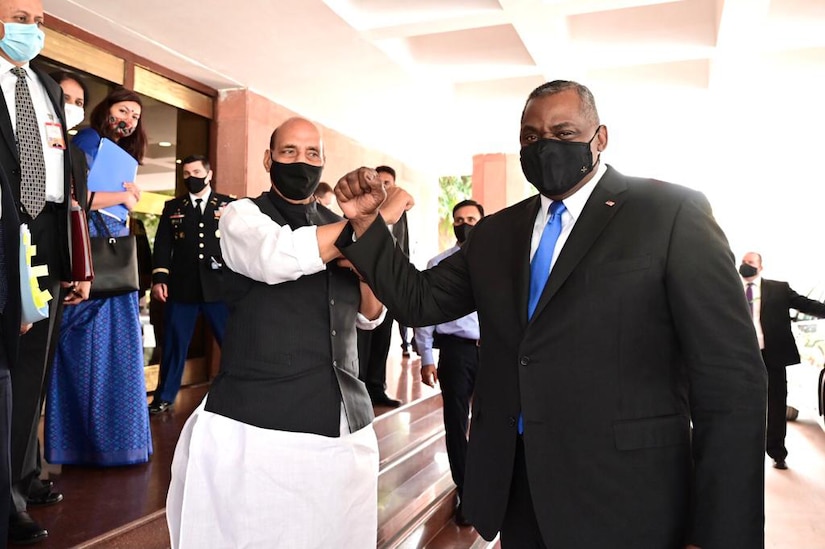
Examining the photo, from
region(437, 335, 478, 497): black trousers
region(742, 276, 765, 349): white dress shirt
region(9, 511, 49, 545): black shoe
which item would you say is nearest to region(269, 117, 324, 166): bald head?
region(9, 511, 49, 545): black shoe

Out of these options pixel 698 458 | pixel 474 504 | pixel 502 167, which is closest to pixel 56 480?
pixel 474 504

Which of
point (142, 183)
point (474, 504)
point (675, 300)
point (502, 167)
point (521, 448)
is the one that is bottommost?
point (474, 504)

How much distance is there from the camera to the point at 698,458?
1.40 metres

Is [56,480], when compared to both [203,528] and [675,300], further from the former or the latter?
[675,300]

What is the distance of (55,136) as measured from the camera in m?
2.34

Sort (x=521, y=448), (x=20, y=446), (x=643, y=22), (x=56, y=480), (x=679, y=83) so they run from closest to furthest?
(x=521, y=448), (x=20, y=446), (x=56, y=480), (x=643, y=22), (x=679, y=83)

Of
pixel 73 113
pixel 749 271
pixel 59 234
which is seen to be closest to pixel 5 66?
pixel 59 234

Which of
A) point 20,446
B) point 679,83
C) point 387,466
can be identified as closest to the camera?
point 20,446

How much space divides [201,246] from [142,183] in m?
1.26

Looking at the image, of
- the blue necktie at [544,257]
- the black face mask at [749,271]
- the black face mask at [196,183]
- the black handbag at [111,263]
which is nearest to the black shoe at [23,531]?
the black handbag at [111,263]

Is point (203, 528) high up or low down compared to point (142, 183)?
down

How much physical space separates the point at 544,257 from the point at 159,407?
3790mm

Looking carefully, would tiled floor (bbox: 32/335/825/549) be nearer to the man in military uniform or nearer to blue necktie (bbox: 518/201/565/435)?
the man in military uniform

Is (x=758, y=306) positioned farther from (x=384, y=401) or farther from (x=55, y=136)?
(x=55, y=136)
